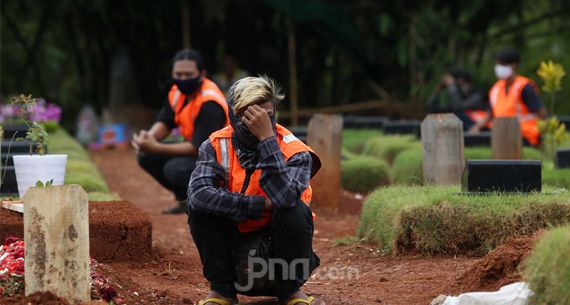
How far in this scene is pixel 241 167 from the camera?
5.83m

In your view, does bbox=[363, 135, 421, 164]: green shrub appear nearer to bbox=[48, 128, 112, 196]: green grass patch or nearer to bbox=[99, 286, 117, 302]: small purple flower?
bbox=[48, 128, 112, 196]: green grass patch

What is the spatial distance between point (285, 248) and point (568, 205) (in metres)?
2.31

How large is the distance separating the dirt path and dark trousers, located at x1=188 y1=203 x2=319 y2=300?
1.17ft

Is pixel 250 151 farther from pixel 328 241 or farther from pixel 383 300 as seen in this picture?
pixel 328 241

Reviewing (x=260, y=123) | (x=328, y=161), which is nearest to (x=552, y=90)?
(x=328, y=161)

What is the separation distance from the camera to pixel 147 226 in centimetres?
763

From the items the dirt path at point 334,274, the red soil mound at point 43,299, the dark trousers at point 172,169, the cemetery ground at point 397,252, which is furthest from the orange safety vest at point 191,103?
the red soil mound at point 43,299

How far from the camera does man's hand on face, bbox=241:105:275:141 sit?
5.66m

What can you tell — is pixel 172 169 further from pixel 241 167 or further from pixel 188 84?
pixel 241 167

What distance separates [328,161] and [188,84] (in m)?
1.80

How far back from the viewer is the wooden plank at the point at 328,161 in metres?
11.0

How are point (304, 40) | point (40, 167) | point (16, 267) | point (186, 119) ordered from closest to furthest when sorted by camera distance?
point (16, 267) < point (40, 167) < point (186, 119) < point (304, 40)

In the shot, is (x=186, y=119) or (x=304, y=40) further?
(x=304, y=40)

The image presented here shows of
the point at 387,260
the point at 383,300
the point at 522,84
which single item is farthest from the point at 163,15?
the point at 383,300
